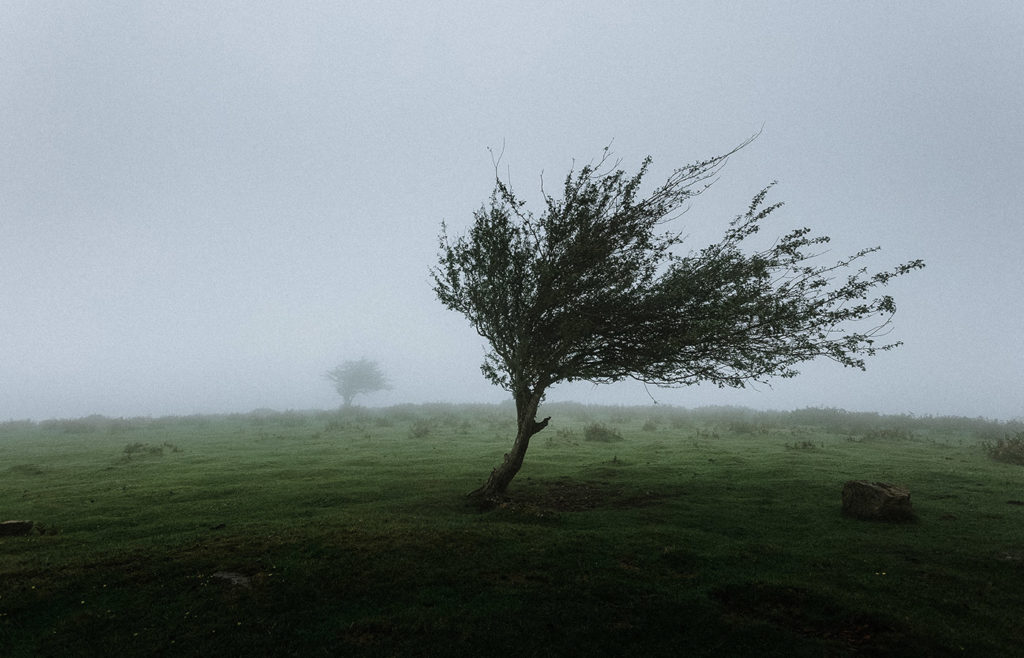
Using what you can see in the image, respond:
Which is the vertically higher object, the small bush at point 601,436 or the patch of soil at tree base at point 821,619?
the small bush at point 601,436

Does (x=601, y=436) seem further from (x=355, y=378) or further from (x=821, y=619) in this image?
(x=355, y=378)

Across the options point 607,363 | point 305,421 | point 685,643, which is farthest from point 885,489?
point 305,421

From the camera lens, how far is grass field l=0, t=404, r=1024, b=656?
7586 millimetres

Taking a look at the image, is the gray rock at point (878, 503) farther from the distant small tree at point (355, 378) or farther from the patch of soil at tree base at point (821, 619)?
the distant small tree at point (355, 378)

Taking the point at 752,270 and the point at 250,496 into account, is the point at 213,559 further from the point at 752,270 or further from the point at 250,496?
the point at 752,270

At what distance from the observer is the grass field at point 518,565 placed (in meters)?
7.59

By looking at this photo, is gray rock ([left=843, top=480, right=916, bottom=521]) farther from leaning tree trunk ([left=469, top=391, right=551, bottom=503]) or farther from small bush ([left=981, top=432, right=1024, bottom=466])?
small bush ([left=981, top=432, right=1024, bottom=466])

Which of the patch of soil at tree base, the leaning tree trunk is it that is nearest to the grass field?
the patch of soil at tree base

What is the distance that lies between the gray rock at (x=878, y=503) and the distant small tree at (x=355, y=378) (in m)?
101

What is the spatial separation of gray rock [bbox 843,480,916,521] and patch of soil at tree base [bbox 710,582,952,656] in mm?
6741

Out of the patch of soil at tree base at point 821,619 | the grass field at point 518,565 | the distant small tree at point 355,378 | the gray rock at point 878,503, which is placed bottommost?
the patch of soil at tree base at point 821,619

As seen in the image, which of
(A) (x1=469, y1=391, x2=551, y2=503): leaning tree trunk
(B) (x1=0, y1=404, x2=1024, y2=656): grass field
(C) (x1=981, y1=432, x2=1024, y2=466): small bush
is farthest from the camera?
(C) (x1=981, y1=432, x2=1024, y2=466): small bush

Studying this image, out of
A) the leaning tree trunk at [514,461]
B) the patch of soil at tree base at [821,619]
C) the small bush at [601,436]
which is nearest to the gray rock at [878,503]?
the patch of soil at tree base at [821,619]

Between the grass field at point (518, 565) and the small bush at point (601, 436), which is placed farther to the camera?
the small bush at point (601, 436)
